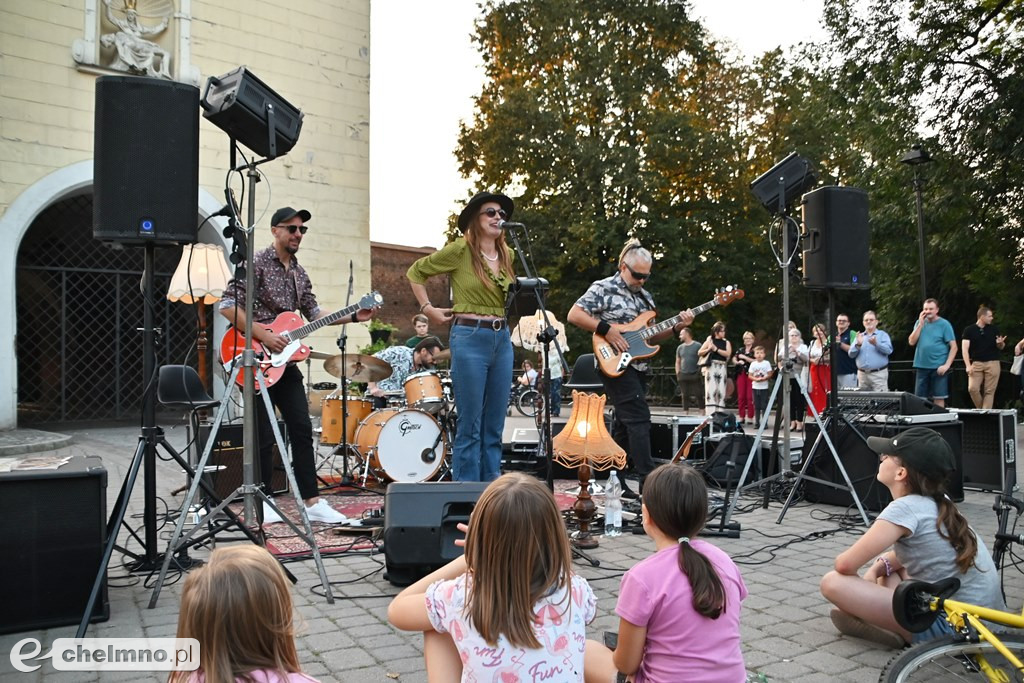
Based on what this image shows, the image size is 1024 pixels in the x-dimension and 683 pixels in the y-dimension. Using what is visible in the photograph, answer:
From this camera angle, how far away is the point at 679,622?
2398mm

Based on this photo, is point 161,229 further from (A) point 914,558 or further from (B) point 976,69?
(B) point 976,69

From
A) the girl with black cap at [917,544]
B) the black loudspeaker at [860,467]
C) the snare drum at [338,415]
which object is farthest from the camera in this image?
the snare drum at [338,415]

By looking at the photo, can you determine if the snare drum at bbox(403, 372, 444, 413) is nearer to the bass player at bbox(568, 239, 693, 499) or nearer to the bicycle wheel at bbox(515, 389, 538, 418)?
the bass player at bbox(568, 239, 693, 499)

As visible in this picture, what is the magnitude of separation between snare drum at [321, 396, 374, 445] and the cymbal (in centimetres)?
33

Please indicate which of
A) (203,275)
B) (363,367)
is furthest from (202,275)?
(363,367)

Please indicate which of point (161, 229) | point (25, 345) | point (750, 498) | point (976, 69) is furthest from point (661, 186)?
point (161, 229)

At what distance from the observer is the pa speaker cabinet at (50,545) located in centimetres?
359

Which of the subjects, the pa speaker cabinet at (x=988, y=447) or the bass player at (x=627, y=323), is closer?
the bass player at (x=627, y=323)

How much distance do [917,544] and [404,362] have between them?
696 cm

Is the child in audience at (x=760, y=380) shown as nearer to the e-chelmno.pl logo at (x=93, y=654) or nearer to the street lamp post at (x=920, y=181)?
the street lamp post at (x=920, y=181)

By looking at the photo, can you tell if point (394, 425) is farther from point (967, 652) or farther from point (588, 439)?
point (967, 652)

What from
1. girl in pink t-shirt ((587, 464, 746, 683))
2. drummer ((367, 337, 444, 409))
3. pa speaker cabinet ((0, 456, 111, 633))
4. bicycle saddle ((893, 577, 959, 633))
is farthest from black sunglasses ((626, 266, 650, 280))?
girl in pink t-shirt ((587, 464, 746, 683))

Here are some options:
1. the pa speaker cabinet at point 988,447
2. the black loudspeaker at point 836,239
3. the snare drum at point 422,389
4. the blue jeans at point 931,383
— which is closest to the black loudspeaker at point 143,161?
the snare drum at point 422,389

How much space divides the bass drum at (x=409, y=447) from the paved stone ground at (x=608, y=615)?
219cm
